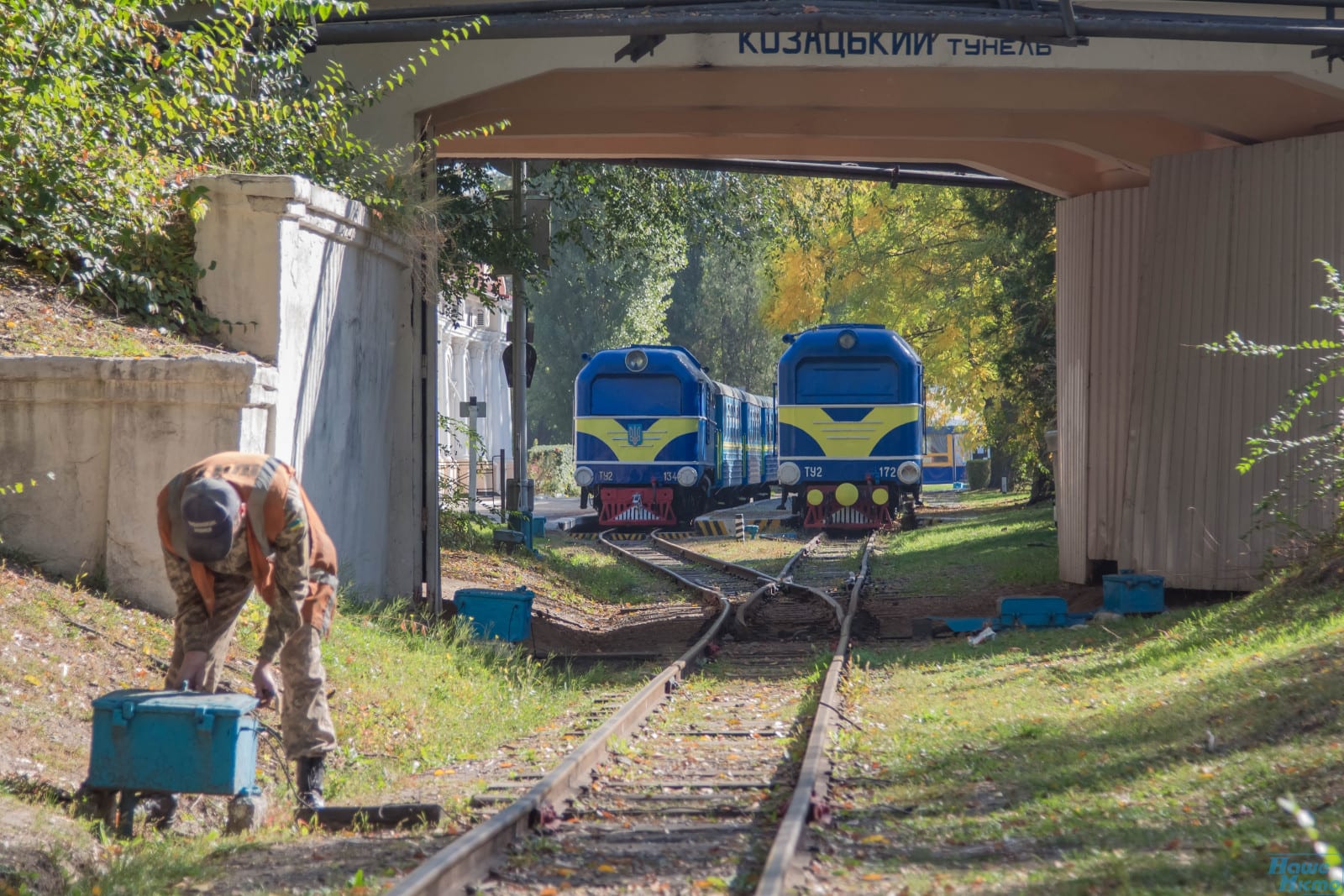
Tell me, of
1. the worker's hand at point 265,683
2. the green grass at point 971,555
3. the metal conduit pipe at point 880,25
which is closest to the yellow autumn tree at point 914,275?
the green grass at point 971,555

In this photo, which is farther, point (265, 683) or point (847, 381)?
point (847, 381)

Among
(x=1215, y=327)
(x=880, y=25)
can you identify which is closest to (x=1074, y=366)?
(x=1215, y=327)

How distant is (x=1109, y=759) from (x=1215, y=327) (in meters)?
Result: 6.89

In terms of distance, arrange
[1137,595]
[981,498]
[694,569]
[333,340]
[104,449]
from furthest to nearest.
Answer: [981,498] → [694,569] → [1137,595] → [333,340] → [104,449]

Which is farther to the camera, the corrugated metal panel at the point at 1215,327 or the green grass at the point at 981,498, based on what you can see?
the green grass at the point at 981,498

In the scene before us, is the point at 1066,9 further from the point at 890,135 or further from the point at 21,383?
the point at 21,383

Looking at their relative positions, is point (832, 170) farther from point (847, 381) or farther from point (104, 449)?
point (104, 449)

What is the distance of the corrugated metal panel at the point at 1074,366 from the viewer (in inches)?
605

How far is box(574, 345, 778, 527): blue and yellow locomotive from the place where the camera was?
2823 cm

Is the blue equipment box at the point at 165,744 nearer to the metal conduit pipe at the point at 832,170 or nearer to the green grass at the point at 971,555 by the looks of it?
the metal conduit pipe at the point at 832,170

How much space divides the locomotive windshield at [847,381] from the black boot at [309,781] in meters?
20.2

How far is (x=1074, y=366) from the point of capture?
623 inches

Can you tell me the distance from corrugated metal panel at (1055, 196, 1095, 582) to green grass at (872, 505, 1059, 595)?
1.17m

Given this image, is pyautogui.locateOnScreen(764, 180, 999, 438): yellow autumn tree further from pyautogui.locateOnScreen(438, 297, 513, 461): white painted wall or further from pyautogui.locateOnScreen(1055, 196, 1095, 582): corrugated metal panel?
pyautogui.locateOnScreen(438, 297, 513, 461): white painted wall
